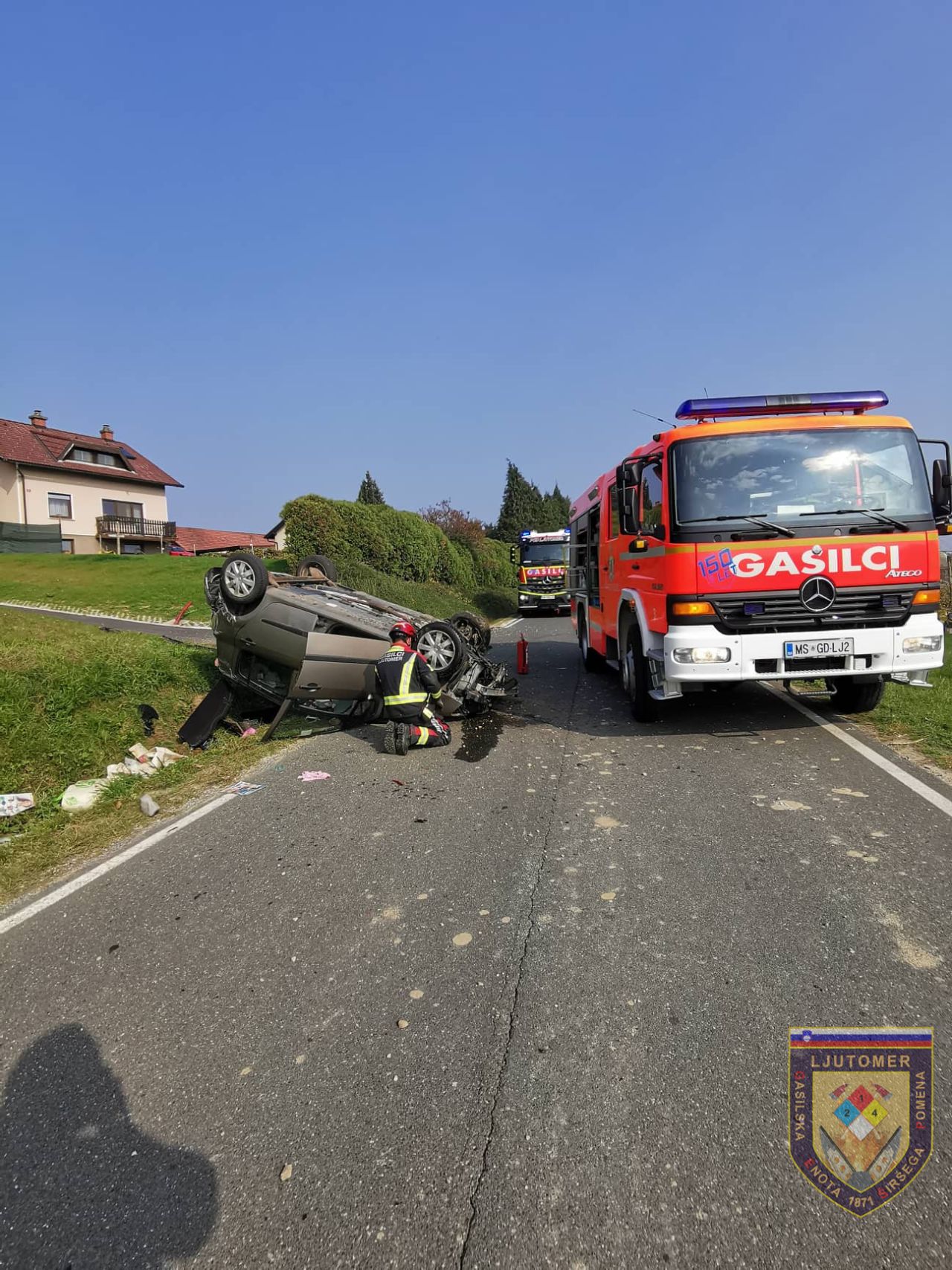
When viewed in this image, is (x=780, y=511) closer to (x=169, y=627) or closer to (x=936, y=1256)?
(x=936, y=1256)

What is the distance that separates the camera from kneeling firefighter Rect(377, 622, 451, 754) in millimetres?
6582

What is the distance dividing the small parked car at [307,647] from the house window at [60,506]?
3364cm

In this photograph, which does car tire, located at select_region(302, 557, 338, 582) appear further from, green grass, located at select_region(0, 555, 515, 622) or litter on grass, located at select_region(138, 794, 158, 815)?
green grass, located at select_region(0, 555, 515, 622)

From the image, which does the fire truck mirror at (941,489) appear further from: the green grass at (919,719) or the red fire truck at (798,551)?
the green grass at (919,719)

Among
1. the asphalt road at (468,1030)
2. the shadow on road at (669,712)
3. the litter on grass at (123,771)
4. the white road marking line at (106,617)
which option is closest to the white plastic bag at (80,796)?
the litter on grass at (123,771)

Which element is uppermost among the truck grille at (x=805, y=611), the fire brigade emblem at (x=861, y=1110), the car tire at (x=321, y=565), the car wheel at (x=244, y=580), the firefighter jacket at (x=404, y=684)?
the car tire at (x=321, y=565)

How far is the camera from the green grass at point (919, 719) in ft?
19.9

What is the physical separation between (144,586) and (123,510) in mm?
20528

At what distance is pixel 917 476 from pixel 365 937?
594 centimetres

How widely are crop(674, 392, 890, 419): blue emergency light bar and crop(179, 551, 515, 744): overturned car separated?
11.4 feet

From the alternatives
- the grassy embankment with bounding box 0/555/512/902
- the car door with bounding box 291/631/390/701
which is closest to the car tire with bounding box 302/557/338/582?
the grassy embankment with bounding box 0/555/512/902

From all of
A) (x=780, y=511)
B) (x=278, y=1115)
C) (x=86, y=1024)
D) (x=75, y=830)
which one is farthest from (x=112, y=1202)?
(x=780, y=511)

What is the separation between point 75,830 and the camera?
4996mm

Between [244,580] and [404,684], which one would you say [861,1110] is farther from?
[244,580]
